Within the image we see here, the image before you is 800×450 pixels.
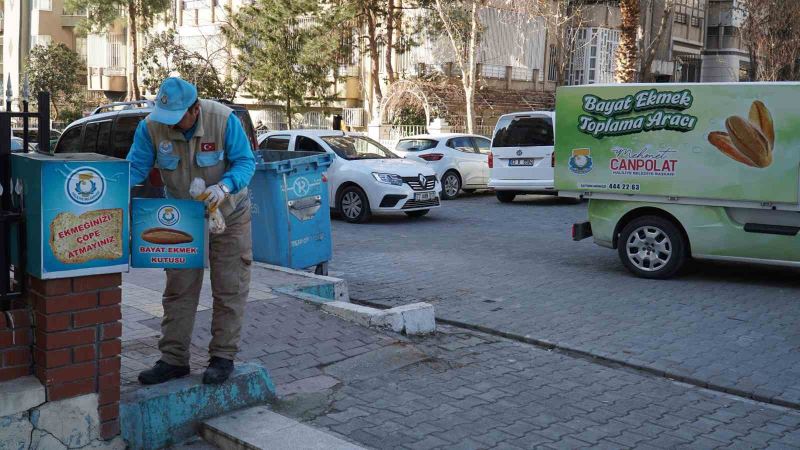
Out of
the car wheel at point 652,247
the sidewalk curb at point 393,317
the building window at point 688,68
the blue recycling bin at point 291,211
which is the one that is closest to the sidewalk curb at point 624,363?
the sidewalk curb at point 393,317

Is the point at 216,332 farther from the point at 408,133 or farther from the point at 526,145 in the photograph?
the point at 408,133

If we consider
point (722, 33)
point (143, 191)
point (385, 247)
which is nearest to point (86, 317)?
point (143, 191)

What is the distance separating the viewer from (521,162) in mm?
17922

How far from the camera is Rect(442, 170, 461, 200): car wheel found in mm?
19578

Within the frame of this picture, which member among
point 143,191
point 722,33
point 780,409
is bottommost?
point 780,409

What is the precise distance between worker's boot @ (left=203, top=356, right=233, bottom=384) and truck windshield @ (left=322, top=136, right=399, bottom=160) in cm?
1072

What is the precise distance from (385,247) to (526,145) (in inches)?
260

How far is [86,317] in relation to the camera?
13.5ft

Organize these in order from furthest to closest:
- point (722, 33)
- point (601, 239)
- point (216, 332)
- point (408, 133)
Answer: point (722, 33) → point (408, 133) → point (601, 239) → point (216, 332)

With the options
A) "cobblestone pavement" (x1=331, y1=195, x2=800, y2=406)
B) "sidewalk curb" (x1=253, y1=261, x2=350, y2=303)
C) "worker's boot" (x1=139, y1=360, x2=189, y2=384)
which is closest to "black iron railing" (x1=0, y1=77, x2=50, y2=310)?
"worker's boot" (x1=139, y1=360, x2=189, y2=384)

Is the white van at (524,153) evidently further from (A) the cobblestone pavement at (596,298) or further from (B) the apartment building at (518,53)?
(B) the apartment building at (518,53)

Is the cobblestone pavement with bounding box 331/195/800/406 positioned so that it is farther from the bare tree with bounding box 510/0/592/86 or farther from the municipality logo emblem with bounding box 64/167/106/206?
the bare tree with bounding box 510/0/592/86

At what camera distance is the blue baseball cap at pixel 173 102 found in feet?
14.8

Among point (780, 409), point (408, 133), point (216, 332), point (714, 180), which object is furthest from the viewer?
point (408, 133)
